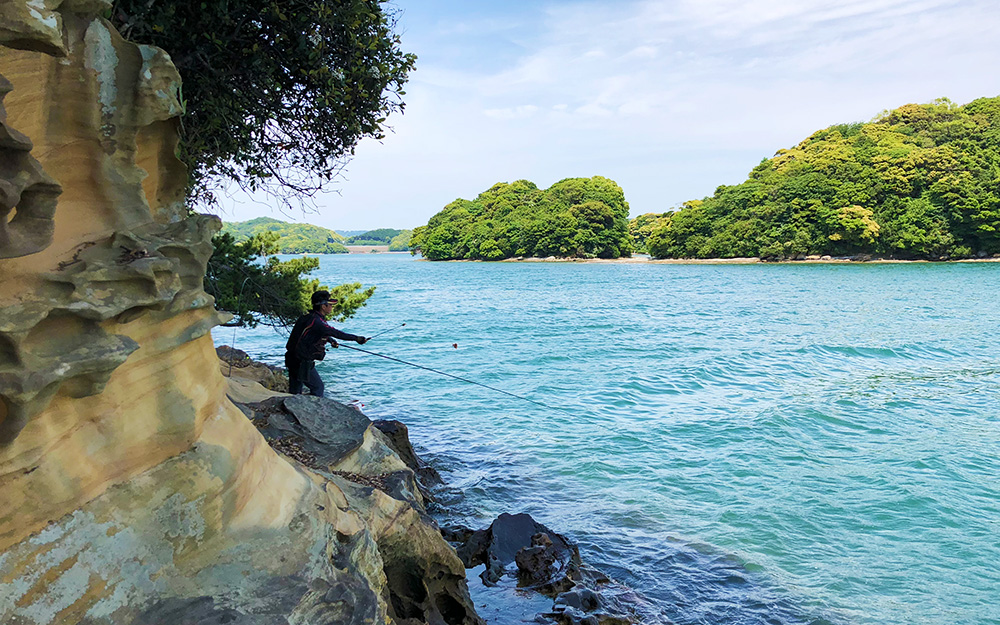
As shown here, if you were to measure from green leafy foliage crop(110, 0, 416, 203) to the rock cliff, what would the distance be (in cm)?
233

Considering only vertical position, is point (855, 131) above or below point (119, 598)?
above

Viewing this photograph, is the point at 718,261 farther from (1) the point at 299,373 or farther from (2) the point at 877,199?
(1) the point at 299,373

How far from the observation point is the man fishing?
9094 mm

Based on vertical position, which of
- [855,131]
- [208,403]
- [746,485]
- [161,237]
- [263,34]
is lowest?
[746,485]

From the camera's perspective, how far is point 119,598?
3.20m

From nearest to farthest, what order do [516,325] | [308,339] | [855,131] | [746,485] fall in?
[308,339]
[746,485]
[516,325]
[855,131]

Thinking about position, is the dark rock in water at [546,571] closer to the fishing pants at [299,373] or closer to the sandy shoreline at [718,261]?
the fishing pants at [299,373]

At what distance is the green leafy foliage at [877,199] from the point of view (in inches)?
2645

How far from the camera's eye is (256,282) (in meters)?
13.4

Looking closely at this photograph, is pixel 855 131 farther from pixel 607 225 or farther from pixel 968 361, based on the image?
pixel 968 361

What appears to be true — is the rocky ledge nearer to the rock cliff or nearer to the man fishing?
the man fishing

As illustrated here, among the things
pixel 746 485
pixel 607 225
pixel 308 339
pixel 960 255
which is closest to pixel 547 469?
pixel 746 485

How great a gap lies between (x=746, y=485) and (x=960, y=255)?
74.3m

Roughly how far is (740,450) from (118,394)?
414 inches
